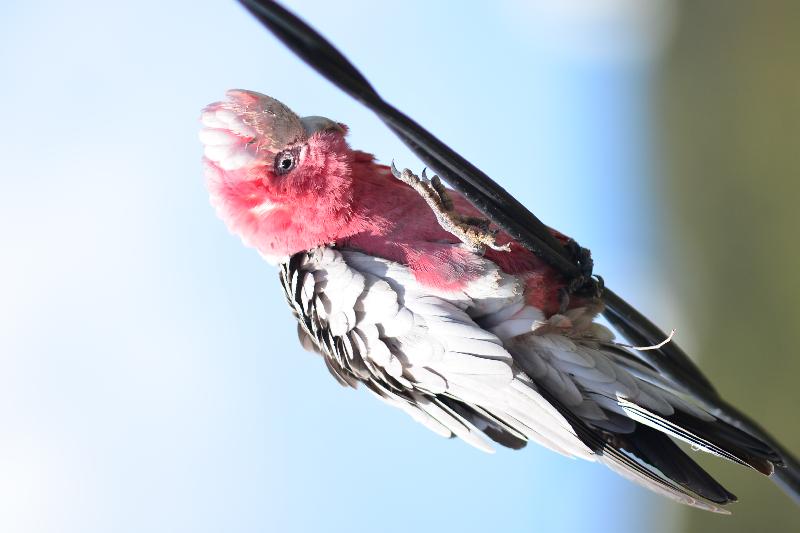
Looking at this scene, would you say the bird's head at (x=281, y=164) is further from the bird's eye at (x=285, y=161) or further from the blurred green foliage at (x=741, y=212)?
the blurred green foliage at (x=741, y=212)

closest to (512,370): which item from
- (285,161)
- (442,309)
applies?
(442,309)

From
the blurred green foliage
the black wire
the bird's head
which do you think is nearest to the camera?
the black wire

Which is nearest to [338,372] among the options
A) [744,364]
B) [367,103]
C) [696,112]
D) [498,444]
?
[498,444]

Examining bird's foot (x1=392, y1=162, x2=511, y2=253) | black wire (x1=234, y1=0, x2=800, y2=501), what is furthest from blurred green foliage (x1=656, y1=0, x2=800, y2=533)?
bird's foot (x1=392, y1=162, x2=511, y2=253)

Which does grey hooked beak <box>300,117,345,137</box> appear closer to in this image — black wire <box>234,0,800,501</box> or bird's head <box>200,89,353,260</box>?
bird's head <box>200,89,353,260</box>

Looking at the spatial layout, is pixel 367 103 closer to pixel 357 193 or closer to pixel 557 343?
pixel 357 193

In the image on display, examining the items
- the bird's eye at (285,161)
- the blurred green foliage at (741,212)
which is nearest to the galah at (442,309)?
the bird's eye at (285,161)
